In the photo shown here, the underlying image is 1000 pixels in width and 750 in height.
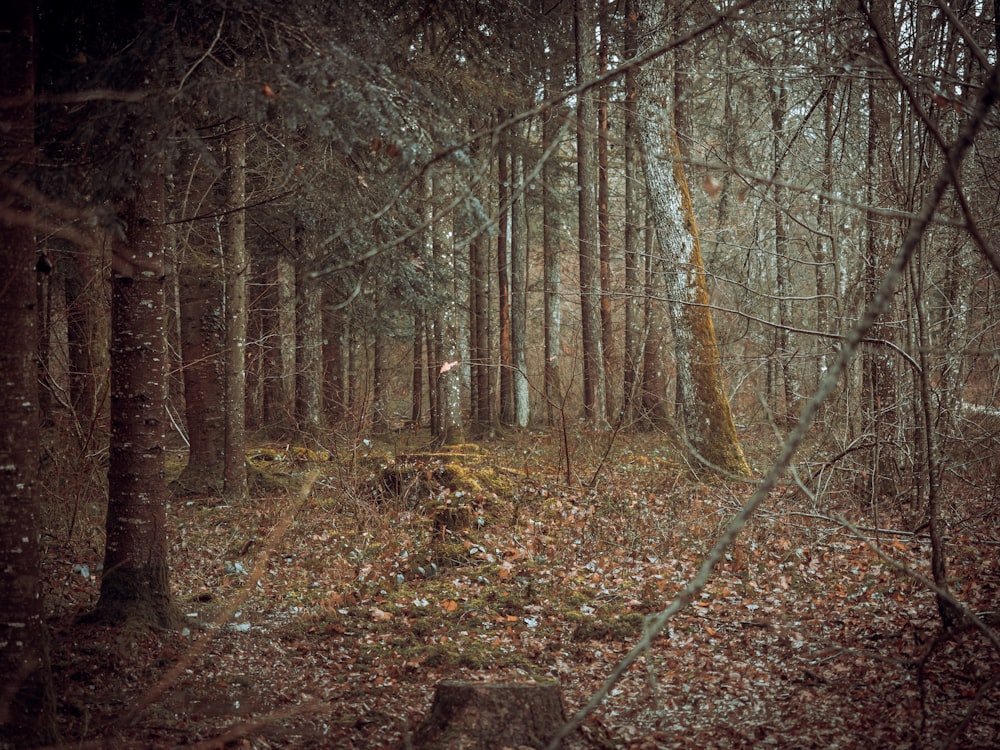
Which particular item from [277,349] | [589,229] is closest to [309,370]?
[277,349]

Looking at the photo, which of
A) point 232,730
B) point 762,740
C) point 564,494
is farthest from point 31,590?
point 564,494

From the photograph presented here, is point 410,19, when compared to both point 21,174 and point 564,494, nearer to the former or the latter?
point 21,174

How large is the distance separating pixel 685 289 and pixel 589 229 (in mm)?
6008

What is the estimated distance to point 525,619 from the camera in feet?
20.6

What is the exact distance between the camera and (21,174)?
14.1ft

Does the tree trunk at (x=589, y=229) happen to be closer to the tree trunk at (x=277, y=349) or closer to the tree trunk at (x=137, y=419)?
the tree trunk at (x=277, y=349)

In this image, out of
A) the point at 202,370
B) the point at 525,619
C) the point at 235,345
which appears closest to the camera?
the point at 525,619

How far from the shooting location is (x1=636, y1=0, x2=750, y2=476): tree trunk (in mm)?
9820

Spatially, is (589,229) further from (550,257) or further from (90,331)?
(90,331)

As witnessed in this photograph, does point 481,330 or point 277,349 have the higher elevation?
point 481,330

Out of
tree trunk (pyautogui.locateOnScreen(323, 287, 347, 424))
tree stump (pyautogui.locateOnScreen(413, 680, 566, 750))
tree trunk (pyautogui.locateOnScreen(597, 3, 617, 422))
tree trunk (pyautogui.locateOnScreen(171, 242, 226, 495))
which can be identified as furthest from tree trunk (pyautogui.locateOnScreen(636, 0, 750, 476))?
tree trunk (pyautogui.locateOnScreen(323, 287, 347, 424))

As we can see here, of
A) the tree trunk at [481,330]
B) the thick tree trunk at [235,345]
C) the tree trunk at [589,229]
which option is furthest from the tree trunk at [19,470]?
the tree trunk at [481,330]

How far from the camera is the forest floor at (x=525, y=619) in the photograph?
4305 mm

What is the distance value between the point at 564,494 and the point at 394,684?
4.91m
